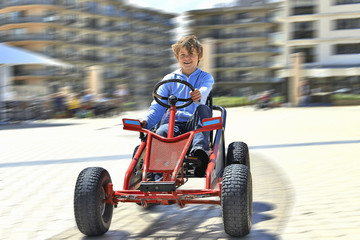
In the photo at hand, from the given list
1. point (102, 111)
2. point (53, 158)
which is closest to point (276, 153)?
point (53, 158)

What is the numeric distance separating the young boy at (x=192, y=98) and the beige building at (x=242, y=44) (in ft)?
212

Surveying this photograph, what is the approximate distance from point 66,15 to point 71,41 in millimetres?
3630

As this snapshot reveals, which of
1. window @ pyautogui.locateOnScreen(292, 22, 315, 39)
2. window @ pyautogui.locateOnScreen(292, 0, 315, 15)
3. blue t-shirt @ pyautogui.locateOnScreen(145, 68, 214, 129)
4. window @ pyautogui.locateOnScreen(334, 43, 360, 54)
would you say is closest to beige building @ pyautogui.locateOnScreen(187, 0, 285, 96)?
window @ pyautogui.locateOnScreen(292, 0, 315, 15)

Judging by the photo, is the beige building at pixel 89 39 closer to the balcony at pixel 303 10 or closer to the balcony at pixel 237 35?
the balcony at pixel 237 35

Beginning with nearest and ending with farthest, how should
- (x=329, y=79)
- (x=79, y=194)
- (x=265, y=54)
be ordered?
(x=79, y=194)
(x=329, y=79)
(x=265, y=54)

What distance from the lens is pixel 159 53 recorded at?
90.2m

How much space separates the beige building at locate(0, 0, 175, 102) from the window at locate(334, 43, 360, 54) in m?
20.8

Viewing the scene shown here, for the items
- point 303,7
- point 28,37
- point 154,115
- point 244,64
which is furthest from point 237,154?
point 244,64

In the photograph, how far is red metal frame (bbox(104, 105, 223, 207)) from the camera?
3.74 meters

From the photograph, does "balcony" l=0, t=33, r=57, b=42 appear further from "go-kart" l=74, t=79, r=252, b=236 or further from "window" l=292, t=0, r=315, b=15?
"go-kart" l=74, t=79, r=252, b=236

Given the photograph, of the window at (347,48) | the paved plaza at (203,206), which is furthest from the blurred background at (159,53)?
the paved plaza at (203,206)

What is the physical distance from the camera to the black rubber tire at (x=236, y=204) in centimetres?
358

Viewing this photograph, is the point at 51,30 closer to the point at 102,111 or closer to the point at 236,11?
the point at 236,11

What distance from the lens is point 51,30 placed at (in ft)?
211
